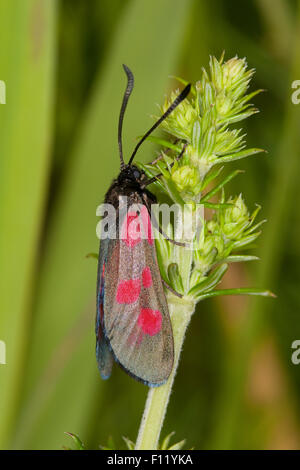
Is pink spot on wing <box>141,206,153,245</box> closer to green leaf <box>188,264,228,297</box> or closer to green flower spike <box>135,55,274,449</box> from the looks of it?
green flower spike <box>135,55,274,449</box>

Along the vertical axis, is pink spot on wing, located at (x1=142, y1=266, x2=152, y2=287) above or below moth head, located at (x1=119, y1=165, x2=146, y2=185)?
below

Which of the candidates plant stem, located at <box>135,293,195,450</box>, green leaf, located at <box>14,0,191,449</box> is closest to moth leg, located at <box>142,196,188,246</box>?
plant stem, located at <box>135,293,195,450</box>

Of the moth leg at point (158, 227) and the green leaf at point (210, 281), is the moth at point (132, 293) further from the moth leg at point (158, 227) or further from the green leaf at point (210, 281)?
the green leaf at point (210, 281)

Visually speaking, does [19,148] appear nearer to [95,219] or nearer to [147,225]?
[95,219]

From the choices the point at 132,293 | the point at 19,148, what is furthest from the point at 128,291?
the point at 19,148

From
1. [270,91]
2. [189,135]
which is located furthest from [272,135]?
[189,135]

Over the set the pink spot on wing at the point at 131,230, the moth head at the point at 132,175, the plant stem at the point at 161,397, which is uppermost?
the moth head at the point at 132,175

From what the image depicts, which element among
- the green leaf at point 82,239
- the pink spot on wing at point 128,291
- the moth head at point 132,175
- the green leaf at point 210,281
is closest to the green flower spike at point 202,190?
the green leaf at point 210,281
